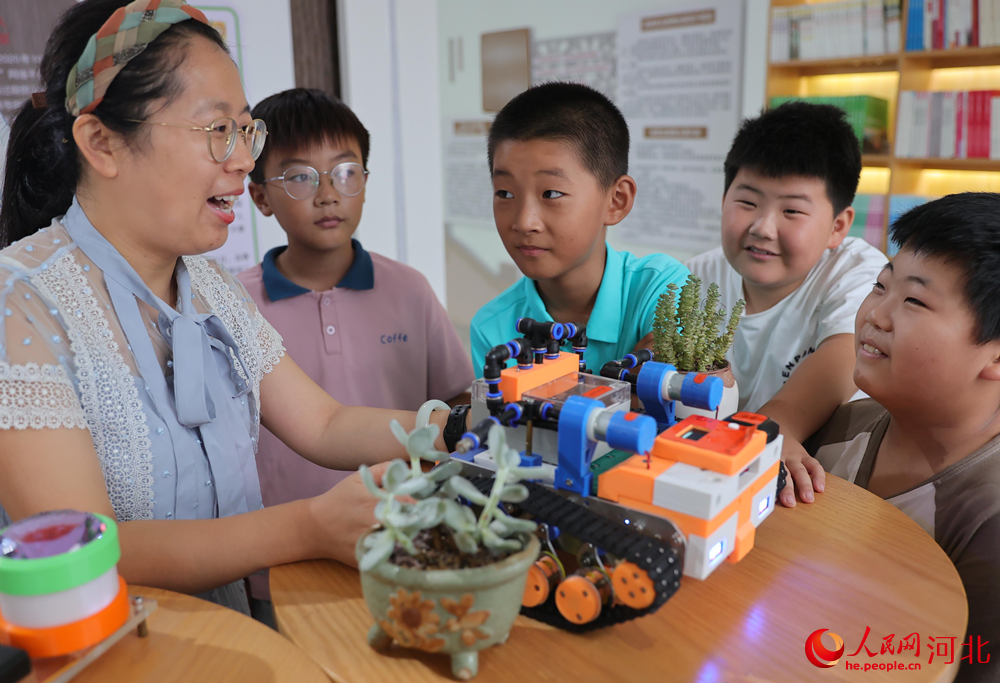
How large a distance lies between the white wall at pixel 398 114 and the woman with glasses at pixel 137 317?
1.26 metres

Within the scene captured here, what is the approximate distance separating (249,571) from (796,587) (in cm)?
72

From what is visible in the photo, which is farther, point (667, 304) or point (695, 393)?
point (667, 304)

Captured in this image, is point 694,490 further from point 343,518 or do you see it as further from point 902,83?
point 902,83

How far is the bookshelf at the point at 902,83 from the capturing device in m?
3.15

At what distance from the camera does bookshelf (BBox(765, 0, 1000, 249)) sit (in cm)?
315

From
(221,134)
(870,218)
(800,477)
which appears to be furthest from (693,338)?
(870,218)

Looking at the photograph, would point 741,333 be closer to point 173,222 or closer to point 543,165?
point 543,165

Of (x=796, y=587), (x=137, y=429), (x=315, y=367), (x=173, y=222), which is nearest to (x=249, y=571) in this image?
(x=137, y=429)

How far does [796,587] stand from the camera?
0.88m

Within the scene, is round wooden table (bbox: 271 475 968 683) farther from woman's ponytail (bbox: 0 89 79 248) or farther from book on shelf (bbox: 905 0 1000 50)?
book on shelf (bbox: 905 0 1000 50)

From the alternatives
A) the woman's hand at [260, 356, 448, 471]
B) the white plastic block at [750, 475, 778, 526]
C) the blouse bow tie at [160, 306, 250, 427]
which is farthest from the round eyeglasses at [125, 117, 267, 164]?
the white plastic block at [750, 475, 778, 526]

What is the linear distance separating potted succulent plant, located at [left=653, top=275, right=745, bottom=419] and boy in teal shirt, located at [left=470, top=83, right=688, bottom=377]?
38cm

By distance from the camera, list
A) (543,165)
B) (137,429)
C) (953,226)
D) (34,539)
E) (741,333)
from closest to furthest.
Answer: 1. (34,539)
2. (137,429)
3. (953,226)
4. (543,165)
5. (741,333)

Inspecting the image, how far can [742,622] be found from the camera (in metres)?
0.81
